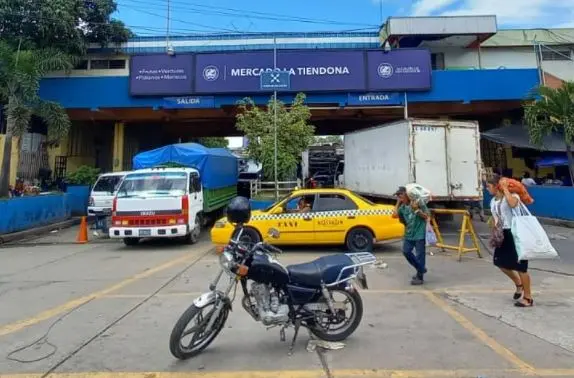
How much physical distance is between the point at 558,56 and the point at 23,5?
26.3m

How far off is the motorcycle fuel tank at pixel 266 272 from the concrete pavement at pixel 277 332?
0.73 metres

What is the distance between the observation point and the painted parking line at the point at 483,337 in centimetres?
420

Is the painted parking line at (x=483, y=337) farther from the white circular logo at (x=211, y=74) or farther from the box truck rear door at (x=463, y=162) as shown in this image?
the white circular logo at (x=211, y=74)

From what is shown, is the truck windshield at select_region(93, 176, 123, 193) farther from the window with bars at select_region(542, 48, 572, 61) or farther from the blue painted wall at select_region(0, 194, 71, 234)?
the window with bars at select_region(542, 48, 572, 61)

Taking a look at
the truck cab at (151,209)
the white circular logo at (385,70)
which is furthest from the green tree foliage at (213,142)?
the truck cab at (151,209)

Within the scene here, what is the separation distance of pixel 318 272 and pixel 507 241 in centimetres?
304

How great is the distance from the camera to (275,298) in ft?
15.0

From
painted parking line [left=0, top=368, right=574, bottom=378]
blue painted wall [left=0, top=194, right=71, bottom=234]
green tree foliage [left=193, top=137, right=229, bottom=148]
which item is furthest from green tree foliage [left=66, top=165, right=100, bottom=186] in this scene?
green tree foliage [left=193, top=137, right=229, bottom=148]

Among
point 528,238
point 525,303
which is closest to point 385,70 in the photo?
point 528,238

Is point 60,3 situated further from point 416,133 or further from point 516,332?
point 516,332

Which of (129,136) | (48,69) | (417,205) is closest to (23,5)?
(48,69)

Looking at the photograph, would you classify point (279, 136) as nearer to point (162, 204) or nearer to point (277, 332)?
point (162, 204)

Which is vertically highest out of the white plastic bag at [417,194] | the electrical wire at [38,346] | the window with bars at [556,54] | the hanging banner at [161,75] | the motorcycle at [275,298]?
the window with bars at [556,54]

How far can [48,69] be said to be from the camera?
18641 mm
